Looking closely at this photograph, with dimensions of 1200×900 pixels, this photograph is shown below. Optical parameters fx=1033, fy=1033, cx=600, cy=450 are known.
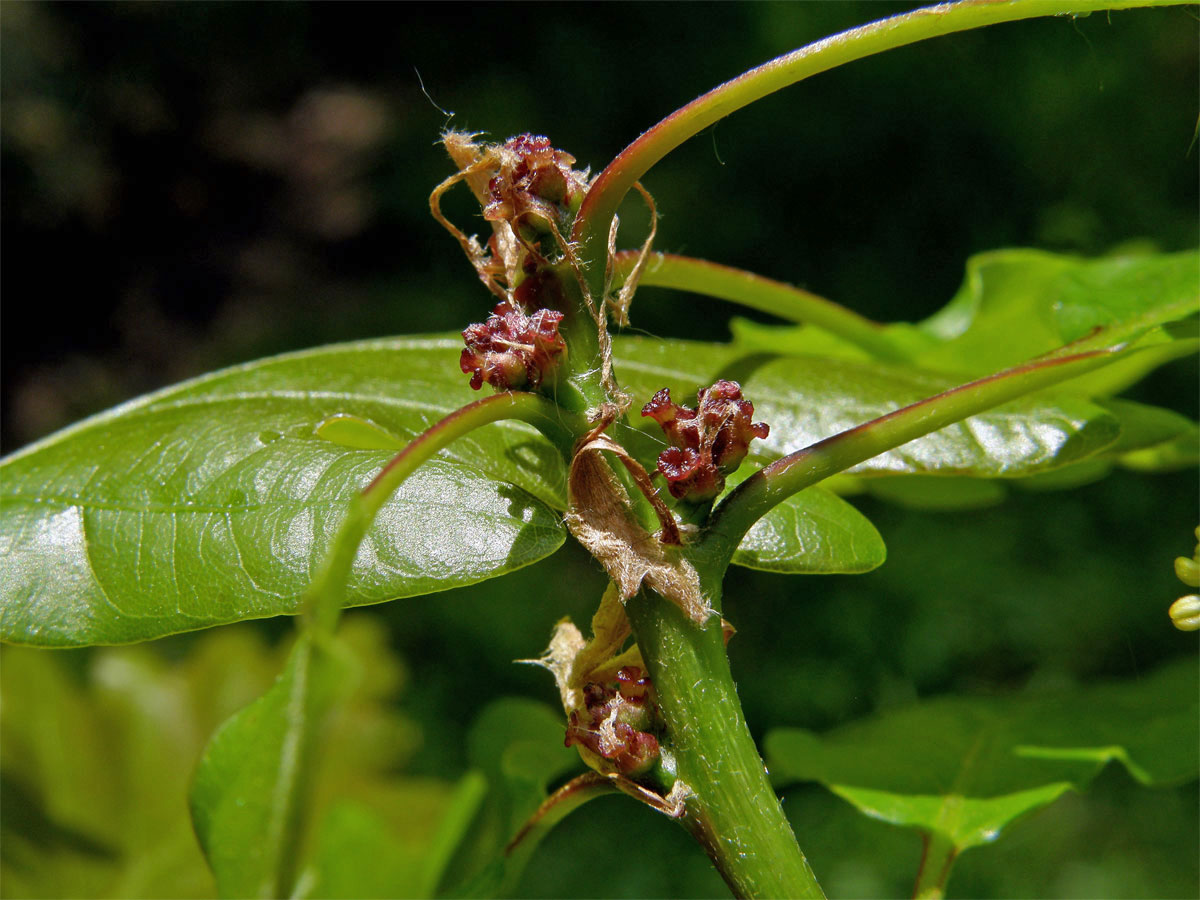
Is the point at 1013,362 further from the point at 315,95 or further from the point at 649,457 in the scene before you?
the point at 315,95

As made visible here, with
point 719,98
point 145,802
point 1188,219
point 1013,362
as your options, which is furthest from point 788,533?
point 1188,219

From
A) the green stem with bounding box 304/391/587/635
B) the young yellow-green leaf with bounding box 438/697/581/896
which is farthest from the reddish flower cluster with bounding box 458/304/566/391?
the young yellow-green leaf with bounding box 438/697/581/896

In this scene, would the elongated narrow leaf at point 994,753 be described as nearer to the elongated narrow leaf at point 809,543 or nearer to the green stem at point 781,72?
the elongated narrow leaf at point 809,543

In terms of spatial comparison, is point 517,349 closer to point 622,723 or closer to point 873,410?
point 622,723

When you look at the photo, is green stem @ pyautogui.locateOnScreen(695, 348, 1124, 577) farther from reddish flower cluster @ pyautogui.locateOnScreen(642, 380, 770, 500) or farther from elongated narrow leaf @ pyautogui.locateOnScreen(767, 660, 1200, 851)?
elongated narrow leaf @ pyautogui.locateOnScreen(767, 660, 1200, 851)

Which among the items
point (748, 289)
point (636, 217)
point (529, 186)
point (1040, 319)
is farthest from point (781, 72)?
point (636, 217)

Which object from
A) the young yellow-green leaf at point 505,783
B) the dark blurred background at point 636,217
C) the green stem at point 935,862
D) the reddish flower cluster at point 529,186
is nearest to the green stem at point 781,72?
the reddish flower cluster at point 529,186
